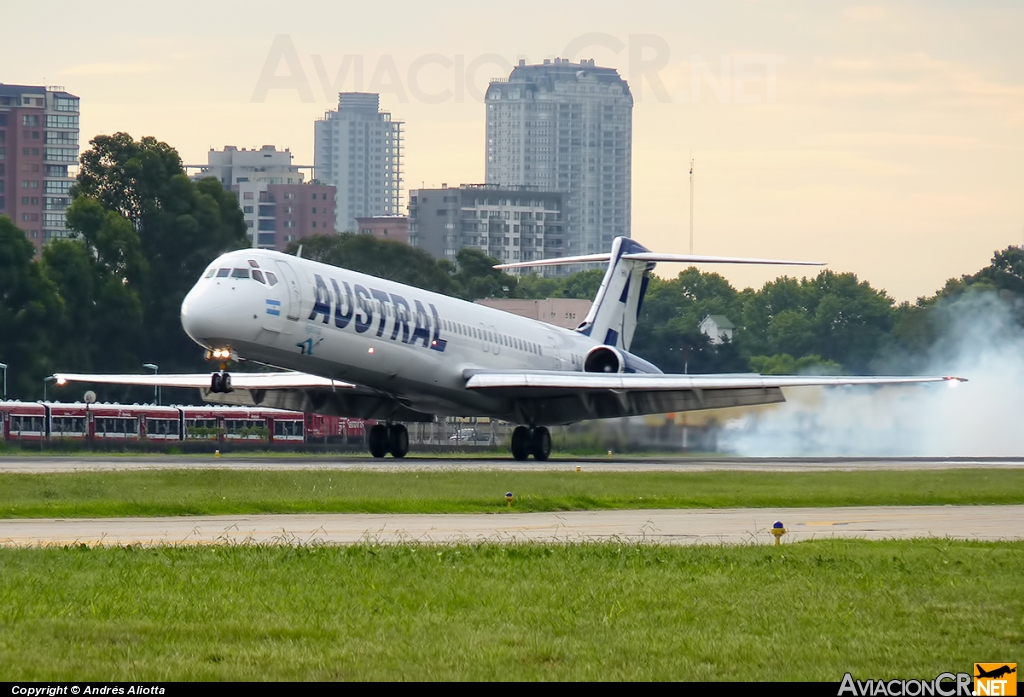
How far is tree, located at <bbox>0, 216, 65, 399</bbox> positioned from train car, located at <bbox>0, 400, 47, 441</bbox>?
41.1ft

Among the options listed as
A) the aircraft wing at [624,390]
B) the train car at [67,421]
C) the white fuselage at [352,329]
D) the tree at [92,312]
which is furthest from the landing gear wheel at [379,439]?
the tree at [92,312]

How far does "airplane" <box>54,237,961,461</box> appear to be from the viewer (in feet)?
122

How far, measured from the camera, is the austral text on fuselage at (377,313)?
38469mm

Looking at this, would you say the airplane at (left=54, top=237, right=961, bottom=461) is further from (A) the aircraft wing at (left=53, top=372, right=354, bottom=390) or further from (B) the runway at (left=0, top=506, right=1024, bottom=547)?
(B) the runway at (left=0, top=506, right=1024, bottom=547)

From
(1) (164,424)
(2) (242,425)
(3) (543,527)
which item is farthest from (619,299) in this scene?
(3) (543,527)

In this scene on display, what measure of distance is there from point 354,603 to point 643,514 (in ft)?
41.4

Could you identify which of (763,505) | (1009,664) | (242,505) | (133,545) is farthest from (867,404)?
(1009,664)

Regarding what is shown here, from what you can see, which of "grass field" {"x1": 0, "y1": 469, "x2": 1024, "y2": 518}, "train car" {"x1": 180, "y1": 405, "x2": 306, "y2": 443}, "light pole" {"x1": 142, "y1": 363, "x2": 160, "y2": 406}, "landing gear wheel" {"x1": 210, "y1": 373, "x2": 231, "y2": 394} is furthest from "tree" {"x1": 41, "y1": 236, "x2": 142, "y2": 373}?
"grass field" {"x1": 0, "y1": 469, "x2": 1024, "y2": 518}

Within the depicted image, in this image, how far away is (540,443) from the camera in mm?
46438

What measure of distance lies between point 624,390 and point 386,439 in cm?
750

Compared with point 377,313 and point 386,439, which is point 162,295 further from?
point 377,313

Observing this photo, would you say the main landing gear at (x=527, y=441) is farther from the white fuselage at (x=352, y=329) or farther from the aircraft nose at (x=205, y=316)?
the aircraft nose at (x=205, y=316)

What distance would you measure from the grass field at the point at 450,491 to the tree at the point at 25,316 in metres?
46.3

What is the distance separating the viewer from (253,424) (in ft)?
237
